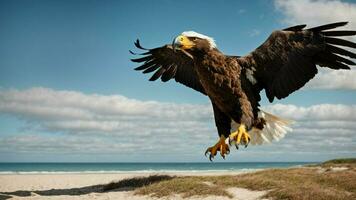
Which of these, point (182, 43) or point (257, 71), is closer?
point (182, 43)

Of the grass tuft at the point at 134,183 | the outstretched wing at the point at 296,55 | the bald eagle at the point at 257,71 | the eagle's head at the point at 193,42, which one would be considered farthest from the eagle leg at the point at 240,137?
the grass tuft at the point at 134,183

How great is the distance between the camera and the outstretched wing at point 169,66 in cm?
1079

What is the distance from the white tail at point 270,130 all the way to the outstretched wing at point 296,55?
0.90 metres

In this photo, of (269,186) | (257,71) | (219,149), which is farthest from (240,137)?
(269,186)

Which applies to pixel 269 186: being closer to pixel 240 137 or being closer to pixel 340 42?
pixel 340 42

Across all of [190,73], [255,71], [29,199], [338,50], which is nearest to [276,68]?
[255,71]

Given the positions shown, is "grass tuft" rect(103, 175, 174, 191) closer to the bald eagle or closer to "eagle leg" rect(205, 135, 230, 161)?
the bald eagle

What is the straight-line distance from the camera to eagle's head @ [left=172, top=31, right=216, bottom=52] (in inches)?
270

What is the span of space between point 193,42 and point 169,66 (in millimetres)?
4106

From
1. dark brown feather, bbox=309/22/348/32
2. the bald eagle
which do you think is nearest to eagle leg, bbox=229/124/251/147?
the bald eagle

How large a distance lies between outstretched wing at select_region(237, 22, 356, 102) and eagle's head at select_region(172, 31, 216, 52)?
1126mm

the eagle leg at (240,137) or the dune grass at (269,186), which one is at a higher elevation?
the eagle leg at (240,137)

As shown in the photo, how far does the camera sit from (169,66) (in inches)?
444

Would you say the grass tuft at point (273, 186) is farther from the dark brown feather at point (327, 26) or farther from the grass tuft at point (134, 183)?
the dark brown feather at point (327, 26)
